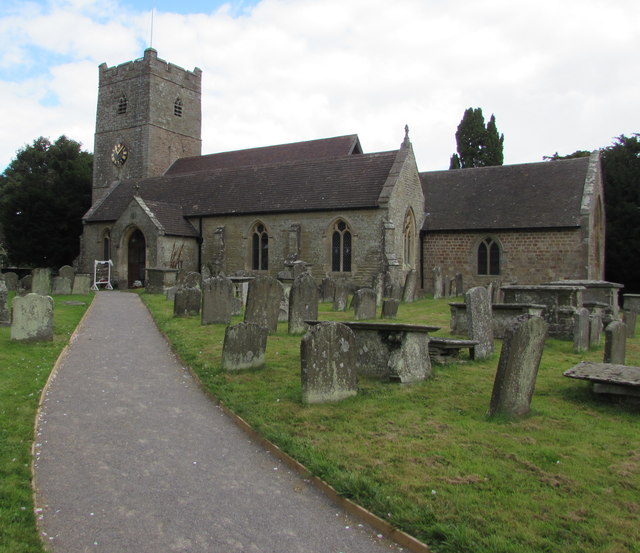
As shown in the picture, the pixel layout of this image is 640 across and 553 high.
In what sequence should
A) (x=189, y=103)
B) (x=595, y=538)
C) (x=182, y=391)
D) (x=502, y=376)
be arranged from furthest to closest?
(x=189, y=103)
(x=182, y=391)
(x=502, y=376)
(x=595, y=538)

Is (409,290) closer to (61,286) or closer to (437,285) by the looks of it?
(437,285)

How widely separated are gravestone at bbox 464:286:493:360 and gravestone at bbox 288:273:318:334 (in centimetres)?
387

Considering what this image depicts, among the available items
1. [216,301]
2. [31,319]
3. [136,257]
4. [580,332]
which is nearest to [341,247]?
[136,257]

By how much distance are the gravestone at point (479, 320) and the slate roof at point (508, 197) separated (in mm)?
15581

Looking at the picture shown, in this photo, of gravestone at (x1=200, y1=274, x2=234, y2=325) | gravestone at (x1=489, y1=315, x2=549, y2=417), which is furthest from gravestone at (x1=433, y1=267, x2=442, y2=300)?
Result: gravestone at (x1=489, y1=315, x2=549, y2=417)

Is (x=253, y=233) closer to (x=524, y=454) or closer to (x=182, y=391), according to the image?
(x=182, y=391)

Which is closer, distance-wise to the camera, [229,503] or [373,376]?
[229,503]

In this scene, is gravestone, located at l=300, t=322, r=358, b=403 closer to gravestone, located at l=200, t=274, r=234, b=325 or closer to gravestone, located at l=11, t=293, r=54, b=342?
gravestone, located at l=11, t=293, r=54, b=342

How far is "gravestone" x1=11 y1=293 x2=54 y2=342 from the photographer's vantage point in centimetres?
1055

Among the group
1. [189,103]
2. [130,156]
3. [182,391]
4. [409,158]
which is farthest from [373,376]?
[189,103]

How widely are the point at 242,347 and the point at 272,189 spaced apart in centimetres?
1945

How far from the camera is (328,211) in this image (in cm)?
2458

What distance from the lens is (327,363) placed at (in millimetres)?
6848

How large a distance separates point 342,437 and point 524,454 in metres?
1.77
